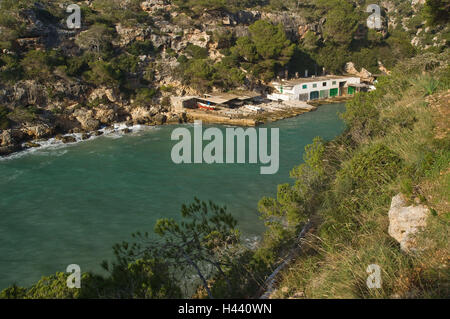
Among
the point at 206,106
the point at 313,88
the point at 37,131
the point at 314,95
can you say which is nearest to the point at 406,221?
the point at 37,131

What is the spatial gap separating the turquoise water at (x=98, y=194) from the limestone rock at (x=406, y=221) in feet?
27.4

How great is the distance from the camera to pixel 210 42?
48281mm

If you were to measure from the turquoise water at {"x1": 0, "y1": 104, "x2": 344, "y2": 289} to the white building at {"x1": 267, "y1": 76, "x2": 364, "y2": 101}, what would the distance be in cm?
1380

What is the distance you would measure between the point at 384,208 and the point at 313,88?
37.0m

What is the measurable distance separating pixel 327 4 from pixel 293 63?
17.3 m

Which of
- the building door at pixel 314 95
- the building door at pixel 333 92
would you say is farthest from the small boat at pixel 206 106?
the building door at pixel 333 92

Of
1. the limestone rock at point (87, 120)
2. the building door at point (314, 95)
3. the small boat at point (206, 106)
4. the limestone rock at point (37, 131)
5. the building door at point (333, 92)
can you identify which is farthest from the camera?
the building door at point (333, 92)

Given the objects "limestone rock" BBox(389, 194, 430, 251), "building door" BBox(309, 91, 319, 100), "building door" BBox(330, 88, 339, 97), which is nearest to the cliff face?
"building door" BBox(309, 91, 319, 100)

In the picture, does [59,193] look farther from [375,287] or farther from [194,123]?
[375,287]

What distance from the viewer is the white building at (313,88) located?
42125 mm

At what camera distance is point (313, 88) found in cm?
4347

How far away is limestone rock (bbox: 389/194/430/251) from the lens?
6.74m

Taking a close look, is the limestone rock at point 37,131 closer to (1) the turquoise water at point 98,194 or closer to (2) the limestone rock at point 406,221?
(1) the turquoise water at point 98,194

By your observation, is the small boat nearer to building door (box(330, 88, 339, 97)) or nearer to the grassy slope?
building door (box(330, 88, 339, 97))
